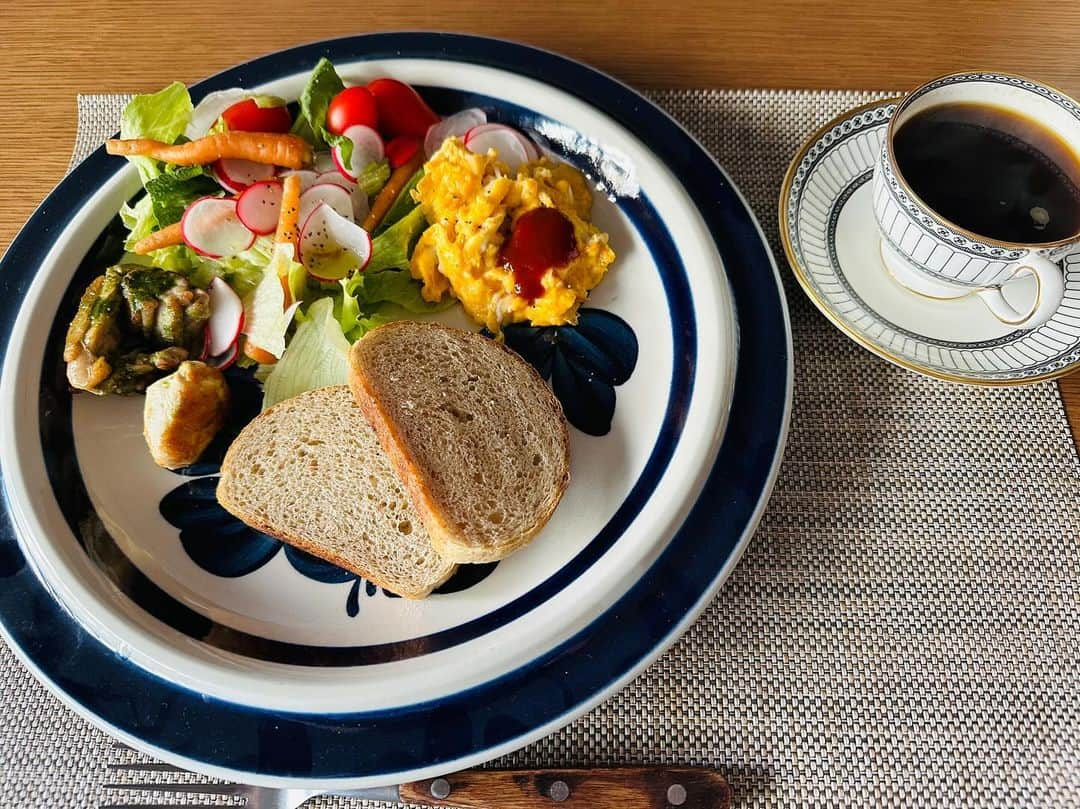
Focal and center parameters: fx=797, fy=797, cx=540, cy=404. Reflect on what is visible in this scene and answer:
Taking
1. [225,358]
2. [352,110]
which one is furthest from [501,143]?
[225,358]

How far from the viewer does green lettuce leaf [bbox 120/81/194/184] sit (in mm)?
2020

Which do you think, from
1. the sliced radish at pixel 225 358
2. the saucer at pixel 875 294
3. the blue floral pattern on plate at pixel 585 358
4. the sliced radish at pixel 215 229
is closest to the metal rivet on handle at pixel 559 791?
the blue floral pattern on plate at pixel 585 358

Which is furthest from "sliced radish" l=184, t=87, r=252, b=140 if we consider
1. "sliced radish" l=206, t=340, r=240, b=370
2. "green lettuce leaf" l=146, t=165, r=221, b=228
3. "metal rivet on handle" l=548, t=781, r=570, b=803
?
"metal rivet on handle" l=548, t=781, r=570, b=803

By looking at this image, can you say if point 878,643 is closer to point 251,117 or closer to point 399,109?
Answer: point 399,109

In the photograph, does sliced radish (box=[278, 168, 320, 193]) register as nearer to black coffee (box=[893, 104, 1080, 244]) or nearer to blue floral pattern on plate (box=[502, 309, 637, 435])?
blue floral pattern on plate (box=[502, 309, 637, 435])

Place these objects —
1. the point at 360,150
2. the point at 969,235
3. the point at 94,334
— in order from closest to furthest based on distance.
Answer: the point at 969,235 → the point at 94,334 → the point at 360,150

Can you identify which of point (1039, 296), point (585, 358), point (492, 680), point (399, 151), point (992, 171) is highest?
point (992, 171)

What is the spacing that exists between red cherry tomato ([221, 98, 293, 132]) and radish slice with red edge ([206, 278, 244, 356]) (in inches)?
15.7

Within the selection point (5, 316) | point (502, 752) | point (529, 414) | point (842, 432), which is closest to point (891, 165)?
point (842, 432)

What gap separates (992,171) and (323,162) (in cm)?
157

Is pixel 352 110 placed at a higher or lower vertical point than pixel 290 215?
higher

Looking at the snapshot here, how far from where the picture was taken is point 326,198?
6.37 ft

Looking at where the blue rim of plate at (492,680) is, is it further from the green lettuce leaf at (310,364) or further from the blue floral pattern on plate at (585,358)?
the green lettuce leaf at (310,364)

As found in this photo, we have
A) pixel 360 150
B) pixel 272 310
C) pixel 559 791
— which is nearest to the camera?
pixel 559 791
